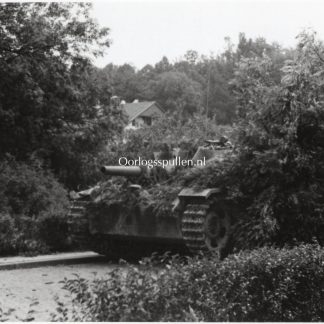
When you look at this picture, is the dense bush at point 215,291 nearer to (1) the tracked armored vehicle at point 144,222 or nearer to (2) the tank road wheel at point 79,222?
(1) the tracked armored vehicle at point 144,222

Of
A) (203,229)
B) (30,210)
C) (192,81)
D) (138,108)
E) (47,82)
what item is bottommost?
(203,229)

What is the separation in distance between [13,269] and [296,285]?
6188 mm

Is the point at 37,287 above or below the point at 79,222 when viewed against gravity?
below

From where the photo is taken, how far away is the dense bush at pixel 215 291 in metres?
5.44

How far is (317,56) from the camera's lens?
11.9m

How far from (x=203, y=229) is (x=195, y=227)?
15 cm

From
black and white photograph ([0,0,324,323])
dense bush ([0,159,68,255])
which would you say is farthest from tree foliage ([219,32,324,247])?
dense bush ([0,159,68,255])

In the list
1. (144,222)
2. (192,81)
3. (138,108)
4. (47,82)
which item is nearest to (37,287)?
(144,222)

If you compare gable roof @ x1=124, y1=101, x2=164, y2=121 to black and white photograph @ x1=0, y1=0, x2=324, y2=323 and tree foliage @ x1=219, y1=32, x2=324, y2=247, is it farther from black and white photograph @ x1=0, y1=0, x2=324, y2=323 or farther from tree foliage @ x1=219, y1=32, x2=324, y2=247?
tree foliage @ x1=219, y1=32, x2=324, y2=247

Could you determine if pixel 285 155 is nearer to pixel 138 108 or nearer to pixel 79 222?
pixel 79 222

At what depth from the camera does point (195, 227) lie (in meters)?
10.9

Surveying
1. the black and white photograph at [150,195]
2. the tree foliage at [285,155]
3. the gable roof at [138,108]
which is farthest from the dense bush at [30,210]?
the gable roof at [138,108]

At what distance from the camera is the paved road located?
7.48m

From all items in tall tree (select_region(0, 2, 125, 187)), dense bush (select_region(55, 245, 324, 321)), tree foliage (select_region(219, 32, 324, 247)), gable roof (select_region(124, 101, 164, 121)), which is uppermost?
gable roof (select_region(124, 101, 164, 121))
